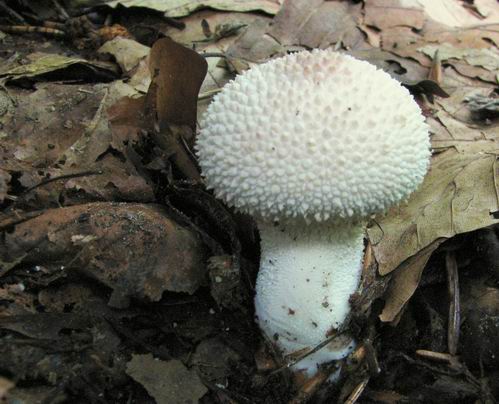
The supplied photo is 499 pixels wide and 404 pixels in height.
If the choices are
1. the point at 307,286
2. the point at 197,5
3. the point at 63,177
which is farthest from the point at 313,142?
the point at 197,5

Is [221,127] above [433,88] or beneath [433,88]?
above

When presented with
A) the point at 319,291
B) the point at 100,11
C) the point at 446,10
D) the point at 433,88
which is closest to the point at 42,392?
the point at 319,291

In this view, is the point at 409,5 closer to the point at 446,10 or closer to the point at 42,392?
the point at 446,10

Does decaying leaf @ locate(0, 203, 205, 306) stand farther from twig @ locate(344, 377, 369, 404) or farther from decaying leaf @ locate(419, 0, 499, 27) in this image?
decaying leaf @ locate(419, 0, 499, 27)

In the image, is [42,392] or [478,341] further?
[478,341]

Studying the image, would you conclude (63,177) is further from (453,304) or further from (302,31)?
(302,31)

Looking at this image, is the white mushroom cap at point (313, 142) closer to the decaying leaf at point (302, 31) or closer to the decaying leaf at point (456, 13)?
the decaying leaf at point (302, 31)

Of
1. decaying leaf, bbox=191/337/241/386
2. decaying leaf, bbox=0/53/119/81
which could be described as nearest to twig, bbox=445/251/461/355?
decaying leaf, bbox=191/337/241/386
